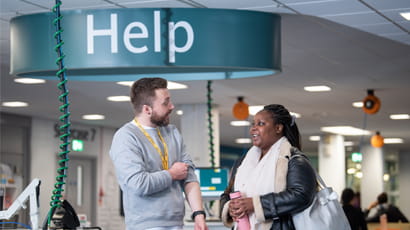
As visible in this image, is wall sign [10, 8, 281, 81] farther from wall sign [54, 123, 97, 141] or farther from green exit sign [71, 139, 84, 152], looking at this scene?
wall sign [54, 123, 97, 141]

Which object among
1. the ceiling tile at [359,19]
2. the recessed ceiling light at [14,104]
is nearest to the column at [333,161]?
the recessed ceiling light at [14,104]

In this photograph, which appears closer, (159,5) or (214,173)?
(159,5)

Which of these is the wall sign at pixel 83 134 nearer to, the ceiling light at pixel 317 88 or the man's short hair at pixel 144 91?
the ceiling light at pixel 317 88

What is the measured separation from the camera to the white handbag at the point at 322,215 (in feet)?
11.1

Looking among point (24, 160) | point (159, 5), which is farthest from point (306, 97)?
point (159, 5)

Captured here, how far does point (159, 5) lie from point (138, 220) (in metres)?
3.25

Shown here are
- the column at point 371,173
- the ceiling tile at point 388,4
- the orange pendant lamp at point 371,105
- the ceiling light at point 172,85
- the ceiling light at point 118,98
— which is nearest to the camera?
the ceiling tile at point 388,4

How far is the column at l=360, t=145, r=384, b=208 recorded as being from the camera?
22.7 meters

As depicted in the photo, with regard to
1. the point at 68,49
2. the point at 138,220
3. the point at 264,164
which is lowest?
the point at 138,220

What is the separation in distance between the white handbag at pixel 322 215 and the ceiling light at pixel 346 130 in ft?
50.2

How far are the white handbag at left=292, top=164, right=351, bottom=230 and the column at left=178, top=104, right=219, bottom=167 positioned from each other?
9.92 metres

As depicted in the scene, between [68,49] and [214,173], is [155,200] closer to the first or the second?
[68,49]

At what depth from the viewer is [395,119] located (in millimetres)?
16594

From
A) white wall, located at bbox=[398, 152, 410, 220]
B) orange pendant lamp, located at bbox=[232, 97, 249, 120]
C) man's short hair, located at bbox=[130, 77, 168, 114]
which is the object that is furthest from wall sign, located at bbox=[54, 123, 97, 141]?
white wall, located at bbox=[398, 152, 410, 220]
